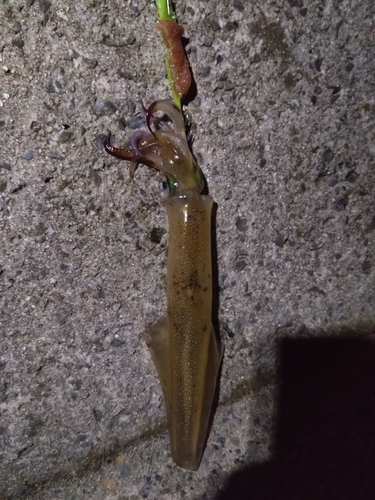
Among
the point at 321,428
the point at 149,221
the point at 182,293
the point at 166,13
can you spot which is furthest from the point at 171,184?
the point at 321,428

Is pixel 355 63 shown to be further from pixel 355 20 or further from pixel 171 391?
pixel 171 391

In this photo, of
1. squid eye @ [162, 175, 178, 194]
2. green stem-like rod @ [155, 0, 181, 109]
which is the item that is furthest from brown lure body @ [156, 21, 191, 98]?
squid eye @ [162, 175, 178, 194]

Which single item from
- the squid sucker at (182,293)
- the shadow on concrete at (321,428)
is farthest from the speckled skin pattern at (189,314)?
the shadow on concrete at (321,428)

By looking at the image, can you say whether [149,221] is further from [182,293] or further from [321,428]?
[321,428]

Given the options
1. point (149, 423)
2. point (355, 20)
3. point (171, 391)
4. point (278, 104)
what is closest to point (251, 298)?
point (171, 391)

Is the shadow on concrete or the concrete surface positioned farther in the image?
the shadow on concrete

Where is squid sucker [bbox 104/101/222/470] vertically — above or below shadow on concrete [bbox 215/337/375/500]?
above

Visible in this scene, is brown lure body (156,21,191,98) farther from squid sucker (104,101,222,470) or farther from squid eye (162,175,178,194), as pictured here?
squid eye (162,175,178,194)
